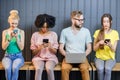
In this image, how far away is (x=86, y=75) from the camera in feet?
12.8

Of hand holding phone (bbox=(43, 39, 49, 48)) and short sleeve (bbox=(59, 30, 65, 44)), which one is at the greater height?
short sleeve (bbox=(59, 30, 65, 44))

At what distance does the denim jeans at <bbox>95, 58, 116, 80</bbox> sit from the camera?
12.9 ft

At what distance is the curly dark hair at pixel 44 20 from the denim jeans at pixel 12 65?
1.62 feet

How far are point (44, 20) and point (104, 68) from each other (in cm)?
105

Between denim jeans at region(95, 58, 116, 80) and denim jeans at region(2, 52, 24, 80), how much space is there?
1.05 metres

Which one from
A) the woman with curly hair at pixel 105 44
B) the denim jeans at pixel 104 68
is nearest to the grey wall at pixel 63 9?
the woman with curly hair at pixel 105 44

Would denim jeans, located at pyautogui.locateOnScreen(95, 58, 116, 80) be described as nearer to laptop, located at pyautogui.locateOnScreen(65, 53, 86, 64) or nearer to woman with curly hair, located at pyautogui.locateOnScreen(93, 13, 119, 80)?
woman with curly hair, located at pyautogui.locateOnScreen(93, 13, 119, 80)

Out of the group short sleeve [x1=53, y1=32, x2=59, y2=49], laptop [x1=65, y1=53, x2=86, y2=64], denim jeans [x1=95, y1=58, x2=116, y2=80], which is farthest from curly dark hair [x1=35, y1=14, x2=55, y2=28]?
denim jeans [x1=95, y1=58, x2=116, y2=80]

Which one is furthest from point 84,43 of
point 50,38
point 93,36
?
point 50,38

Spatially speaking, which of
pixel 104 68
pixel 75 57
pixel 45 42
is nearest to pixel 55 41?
pixel 45 42

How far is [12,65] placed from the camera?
3943 mm

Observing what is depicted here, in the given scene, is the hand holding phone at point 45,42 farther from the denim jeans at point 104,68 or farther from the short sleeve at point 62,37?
the denim jeans at point 104,68

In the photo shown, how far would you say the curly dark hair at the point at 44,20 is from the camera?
413cm

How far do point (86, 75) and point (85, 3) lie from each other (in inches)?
46.7
